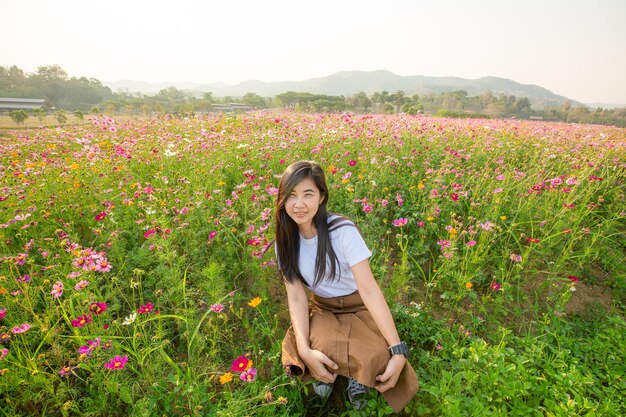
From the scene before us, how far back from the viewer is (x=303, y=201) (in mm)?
1558

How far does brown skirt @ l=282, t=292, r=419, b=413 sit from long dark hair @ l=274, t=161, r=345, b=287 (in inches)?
9.9

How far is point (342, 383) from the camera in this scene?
1.80 m

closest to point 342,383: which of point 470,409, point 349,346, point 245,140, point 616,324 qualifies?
point 349,346

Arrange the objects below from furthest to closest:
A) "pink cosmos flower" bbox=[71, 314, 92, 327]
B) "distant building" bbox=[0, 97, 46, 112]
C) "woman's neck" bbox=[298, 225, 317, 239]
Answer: "distant building" bbox=[0, 97, 46, 112], "woman's neck" bbox=[298, 225, 317, 239], "pink cosmos flower" bbox=[71, 314, 92, 327]

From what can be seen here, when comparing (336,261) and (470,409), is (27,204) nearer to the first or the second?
(336,261)

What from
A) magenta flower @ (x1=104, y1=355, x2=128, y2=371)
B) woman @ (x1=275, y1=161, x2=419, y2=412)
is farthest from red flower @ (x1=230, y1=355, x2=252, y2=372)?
magenta flower @ (x1=104, y1=355, x2=128, y2=371)

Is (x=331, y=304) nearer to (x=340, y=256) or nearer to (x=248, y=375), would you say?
(x=340, y=256)

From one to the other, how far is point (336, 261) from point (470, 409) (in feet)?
3.19

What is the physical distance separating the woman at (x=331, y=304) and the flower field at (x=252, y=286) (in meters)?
0.14

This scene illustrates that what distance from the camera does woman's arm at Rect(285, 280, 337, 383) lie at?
1.54 m

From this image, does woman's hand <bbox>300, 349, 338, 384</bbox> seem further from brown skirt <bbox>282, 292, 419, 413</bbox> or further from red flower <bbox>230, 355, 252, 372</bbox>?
red flower <bbox>230, 355, 252, 372</bbox>

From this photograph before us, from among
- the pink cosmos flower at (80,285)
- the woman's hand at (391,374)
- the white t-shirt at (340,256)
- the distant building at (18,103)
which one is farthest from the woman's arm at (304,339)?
the distant building at (18,103)

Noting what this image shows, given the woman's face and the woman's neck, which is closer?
the woman's face

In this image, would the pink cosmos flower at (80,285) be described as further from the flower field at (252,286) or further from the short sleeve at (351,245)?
the short sleeve at (351,245)
